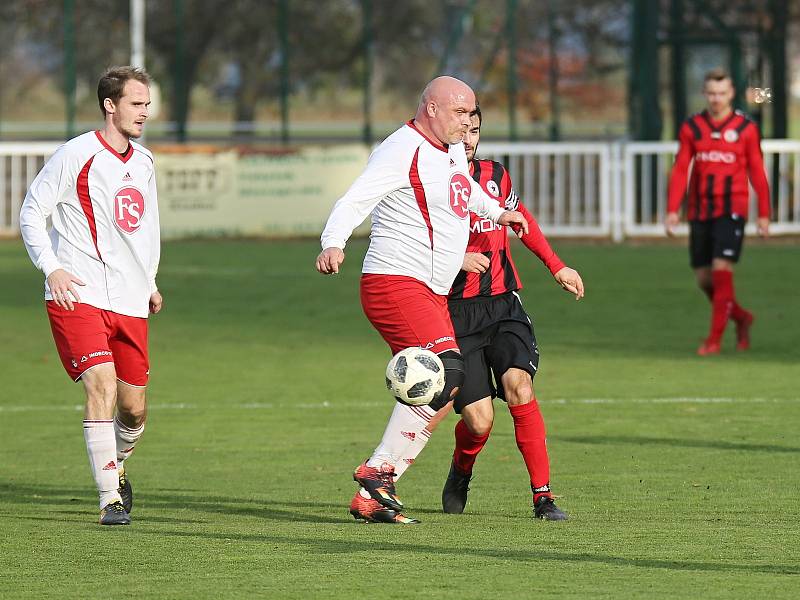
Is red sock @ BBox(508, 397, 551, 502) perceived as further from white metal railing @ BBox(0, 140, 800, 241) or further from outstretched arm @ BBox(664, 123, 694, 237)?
white metal railing @ BBox(0, 140, 800, 241)

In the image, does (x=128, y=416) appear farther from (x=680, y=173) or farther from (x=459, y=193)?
(x=680, y=173)

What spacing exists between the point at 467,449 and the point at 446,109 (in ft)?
4.96

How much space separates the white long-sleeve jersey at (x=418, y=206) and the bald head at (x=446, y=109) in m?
0.06

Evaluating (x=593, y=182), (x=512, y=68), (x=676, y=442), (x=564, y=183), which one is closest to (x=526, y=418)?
(x=676, y=442)

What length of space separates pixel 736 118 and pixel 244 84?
21.4m

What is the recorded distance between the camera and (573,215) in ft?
79.7

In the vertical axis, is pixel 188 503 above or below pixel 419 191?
below

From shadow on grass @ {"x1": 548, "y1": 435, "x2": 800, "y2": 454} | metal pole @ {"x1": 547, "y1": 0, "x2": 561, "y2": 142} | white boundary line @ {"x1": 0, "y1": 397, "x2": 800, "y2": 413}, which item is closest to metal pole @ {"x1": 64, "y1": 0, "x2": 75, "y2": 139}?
metal pole @ {"x1": 547, "y1": 0, "x2": 561, "y2": 142}

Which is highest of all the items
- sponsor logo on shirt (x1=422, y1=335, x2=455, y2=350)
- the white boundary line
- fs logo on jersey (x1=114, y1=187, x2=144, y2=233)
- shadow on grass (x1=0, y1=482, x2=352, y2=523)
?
fs logo on jersey (x1=114, y1=187, x2=144, y2=233)

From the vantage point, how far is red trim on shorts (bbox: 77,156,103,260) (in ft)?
23.7

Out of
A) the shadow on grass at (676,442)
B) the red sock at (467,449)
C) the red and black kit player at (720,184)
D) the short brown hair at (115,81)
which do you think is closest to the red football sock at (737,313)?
the red and black kit player at (720,184)

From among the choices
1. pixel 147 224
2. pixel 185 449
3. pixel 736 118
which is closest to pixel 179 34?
pixel 736 118

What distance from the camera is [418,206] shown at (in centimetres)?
712

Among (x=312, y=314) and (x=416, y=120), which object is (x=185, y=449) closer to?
(x=416, y=120)
